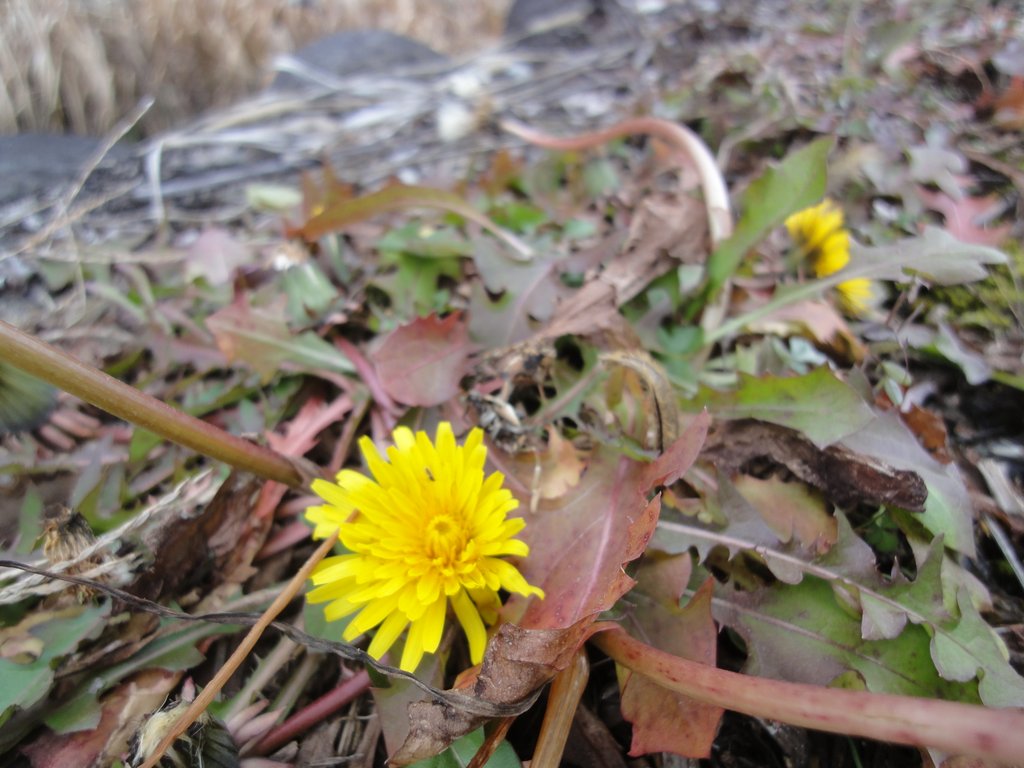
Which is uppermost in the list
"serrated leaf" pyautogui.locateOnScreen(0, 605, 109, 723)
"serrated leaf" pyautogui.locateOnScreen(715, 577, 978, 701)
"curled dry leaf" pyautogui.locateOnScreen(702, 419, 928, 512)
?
"curled dry leaf" pyautogui.locateOnScreen(702, 419, 928, 512)

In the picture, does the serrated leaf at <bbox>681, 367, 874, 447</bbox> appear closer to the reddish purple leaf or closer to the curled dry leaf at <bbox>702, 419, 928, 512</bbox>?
the curled dry leaf at <bbox>702, 419, 928, 512</bbox>

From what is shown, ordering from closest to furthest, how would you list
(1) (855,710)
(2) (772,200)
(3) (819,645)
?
(1) (855,710)
(3) (819,645)
(2) (772,200)

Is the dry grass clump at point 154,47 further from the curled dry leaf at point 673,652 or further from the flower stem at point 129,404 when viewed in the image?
the curled dry leaf at point 673,652

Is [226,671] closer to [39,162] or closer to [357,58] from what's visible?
[39,162]

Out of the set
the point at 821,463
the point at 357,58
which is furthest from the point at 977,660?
the point at 357,58

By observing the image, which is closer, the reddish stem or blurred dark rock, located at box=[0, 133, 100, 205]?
the reddish stem

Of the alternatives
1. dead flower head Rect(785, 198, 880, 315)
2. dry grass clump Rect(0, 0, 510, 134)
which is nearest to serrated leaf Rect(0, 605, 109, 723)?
dead flower head Rect(785, 198, 880, 315)

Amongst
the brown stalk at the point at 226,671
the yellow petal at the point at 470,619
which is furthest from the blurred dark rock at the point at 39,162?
the yellow petal at the point at 470,619
